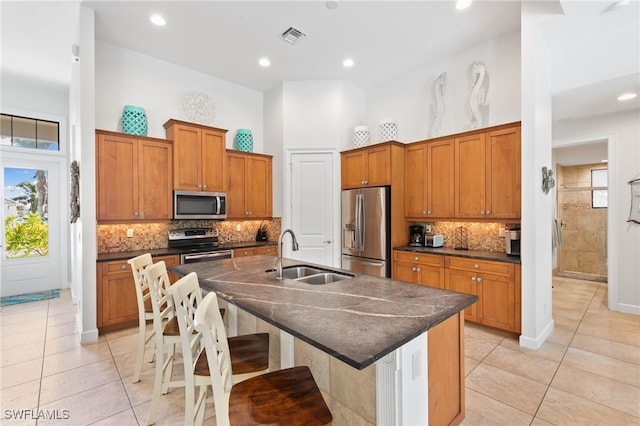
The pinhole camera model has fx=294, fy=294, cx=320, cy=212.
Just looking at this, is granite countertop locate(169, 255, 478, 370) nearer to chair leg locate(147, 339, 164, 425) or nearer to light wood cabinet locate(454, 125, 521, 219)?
chair leg locate(147, 339, 164, 425)

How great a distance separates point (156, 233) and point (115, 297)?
1.04 metres

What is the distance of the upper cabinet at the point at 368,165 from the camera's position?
4184 mm

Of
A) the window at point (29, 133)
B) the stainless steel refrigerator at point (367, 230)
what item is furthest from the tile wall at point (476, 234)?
the window at point (29, 133)

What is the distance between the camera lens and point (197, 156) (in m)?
4.18

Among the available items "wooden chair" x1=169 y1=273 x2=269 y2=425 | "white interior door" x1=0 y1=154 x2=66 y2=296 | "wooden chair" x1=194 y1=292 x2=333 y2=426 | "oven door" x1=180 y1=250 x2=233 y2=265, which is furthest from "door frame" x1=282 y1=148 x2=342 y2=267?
"white interior door" x1=0 y1=154 x2=66 y2=296

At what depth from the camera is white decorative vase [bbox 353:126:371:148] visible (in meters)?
4.70

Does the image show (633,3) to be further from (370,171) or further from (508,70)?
(370,171)

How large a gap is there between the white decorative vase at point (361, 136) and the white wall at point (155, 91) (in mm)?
1886

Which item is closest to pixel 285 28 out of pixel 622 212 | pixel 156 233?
pixel 156 233

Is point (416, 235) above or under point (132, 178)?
under

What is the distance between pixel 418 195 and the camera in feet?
13.9

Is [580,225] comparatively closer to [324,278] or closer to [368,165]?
[368,165]

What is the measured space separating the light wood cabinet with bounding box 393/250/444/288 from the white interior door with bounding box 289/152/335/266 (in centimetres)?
113

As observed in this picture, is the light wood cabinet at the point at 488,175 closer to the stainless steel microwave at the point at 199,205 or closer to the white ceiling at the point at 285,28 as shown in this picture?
the white ceiling at the point at 285,28
